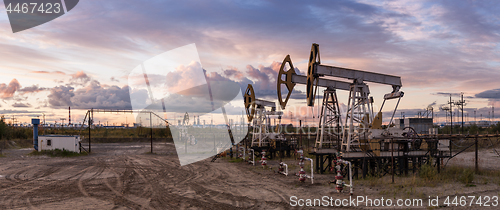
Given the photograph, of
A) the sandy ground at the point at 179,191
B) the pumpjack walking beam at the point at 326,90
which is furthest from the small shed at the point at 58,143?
the pumpjack walking beam at the point at 326,90

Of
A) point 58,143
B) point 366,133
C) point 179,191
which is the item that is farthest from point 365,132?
point 58,143

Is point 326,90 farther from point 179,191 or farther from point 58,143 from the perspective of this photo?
point 58,143

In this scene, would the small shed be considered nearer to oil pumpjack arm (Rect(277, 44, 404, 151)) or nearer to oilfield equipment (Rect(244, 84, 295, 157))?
oilfield equipment (Rect(244, 84, 295, 157))

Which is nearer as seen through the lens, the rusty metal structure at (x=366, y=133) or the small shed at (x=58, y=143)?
the rusty metal structure at (x=366, y=133)

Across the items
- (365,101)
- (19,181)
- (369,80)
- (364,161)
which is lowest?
(19,181)

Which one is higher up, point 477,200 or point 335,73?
point 335,73

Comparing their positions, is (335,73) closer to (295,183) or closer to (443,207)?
(295,183)

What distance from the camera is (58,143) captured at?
3438cm

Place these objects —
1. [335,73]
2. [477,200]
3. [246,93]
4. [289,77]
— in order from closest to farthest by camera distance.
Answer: [477,200] → [335,73] → [289,77] → [246,93]

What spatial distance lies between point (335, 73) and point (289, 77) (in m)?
3.13

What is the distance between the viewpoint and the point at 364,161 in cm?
1521

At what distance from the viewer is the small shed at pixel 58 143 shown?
34.3 metres

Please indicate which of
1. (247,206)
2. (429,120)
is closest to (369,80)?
(247,206)

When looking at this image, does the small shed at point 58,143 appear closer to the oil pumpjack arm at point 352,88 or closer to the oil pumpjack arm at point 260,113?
the oil pumpjack arm at point 260,113
